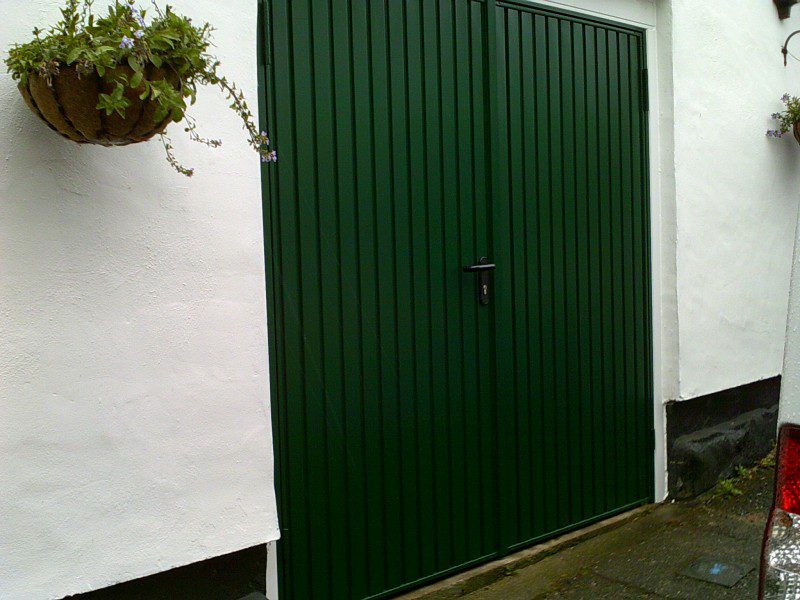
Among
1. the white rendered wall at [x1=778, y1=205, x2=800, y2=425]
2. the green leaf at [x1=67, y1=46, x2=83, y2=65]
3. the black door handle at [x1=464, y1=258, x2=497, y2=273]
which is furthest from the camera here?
the black door handle at [x1=464, y1=258, x2=497, y2=273]

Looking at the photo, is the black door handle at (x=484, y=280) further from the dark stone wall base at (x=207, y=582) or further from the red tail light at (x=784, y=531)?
the red tail light at (x=784, y=531)

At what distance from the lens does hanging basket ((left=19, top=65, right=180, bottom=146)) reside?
6.97 feet

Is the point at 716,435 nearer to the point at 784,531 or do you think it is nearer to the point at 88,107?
the point at 784,531

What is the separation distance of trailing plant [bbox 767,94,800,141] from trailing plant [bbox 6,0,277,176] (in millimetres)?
4297

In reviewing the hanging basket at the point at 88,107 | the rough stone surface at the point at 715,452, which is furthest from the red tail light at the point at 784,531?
the rough stone surface at the point at 715,452

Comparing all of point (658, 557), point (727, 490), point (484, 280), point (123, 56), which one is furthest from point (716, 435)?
point (123, 56)

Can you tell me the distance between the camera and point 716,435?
496cm

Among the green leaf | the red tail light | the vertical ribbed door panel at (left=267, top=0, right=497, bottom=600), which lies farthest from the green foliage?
the green leaf

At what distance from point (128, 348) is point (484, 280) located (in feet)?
5.69

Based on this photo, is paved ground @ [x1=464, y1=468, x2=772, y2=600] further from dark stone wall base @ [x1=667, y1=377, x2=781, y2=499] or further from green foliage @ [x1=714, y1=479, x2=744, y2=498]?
dark stone wall base @ [x1=667, y1=377, x2=781, y2=499]

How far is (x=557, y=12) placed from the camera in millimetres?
4152

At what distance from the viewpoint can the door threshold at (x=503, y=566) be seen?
11.7ft

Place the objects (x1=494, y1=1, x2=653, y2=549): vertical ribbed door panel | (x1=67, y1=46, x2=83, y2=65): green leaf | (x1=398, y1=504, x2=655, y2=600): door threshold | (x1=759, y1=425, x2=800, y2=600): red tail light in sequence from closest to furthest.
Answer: (x1=759, y1=425, x2=800, y2=600): red tail light < (x1=67, y1=46, x2=83, y2=65): green leaf < (x1=398, y1=504, x2=655, y2=600): door threshold < (x1=494, y1=1, x2=653, y2=549): vertical ribbed door panel

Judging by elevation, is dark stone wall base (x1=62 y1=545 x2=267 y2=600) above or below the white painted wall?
below
